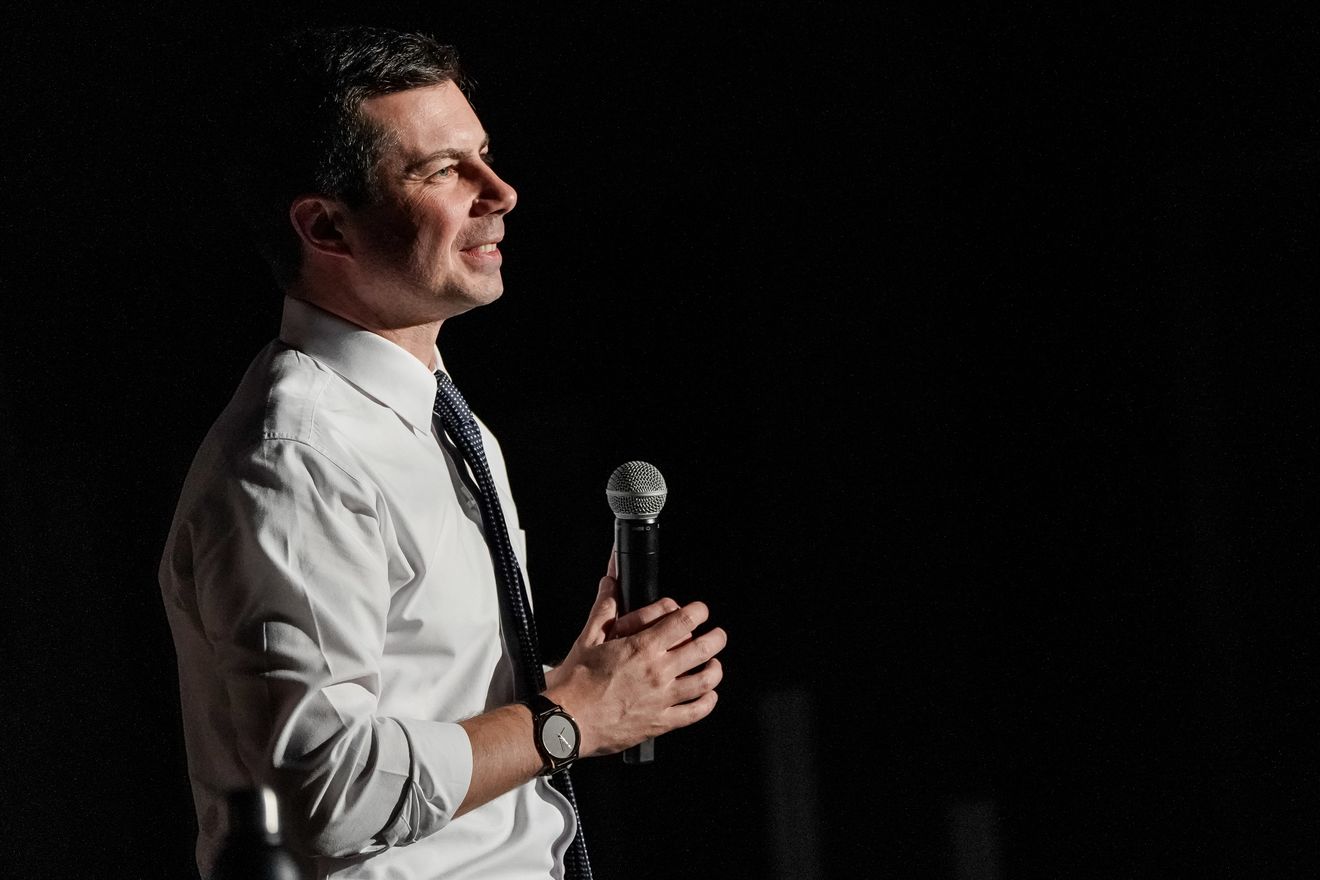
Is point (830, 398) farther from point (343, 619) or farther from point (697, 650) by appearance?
point (343, 619)

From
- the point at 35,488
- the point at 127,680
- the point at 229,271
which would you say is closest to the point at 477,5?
the point at 229,271

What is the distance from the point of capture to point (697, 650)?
4.61ft

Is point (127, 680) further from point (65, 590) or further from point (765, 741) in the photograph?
point (765, 741)

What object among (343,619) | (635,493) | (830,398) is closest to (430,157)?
(635,493)

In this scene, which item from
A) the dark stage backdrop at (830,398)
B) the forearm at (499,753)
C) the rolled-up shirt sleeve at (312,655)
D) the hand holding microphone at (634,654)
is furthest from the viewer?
the dark stage backdrop at (830,398)

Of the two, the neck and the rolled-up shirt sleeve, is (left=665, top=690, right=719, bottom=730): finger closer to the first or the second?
the rolled-up shirt sleeve

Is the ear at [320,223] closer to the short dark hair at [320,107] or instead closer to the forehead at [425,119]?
the short dark hair at [320,107]

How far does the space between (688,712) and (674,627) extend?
0.36 feet

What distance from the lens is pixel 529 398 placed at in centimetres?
235

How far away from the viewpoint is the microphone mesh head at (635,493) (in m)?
1.43

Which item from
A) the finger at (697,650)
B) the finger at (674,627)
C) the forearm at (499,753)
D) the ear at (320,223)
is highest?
the ear at (320,223)

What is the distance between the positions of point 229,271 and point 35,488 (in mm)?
501

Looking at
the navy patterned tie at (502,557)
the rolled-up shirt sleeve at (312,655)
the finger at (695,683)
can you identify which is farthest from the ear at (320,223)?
the finger at (695,683)

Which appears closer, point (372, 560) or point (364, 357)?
point (372, 560)
